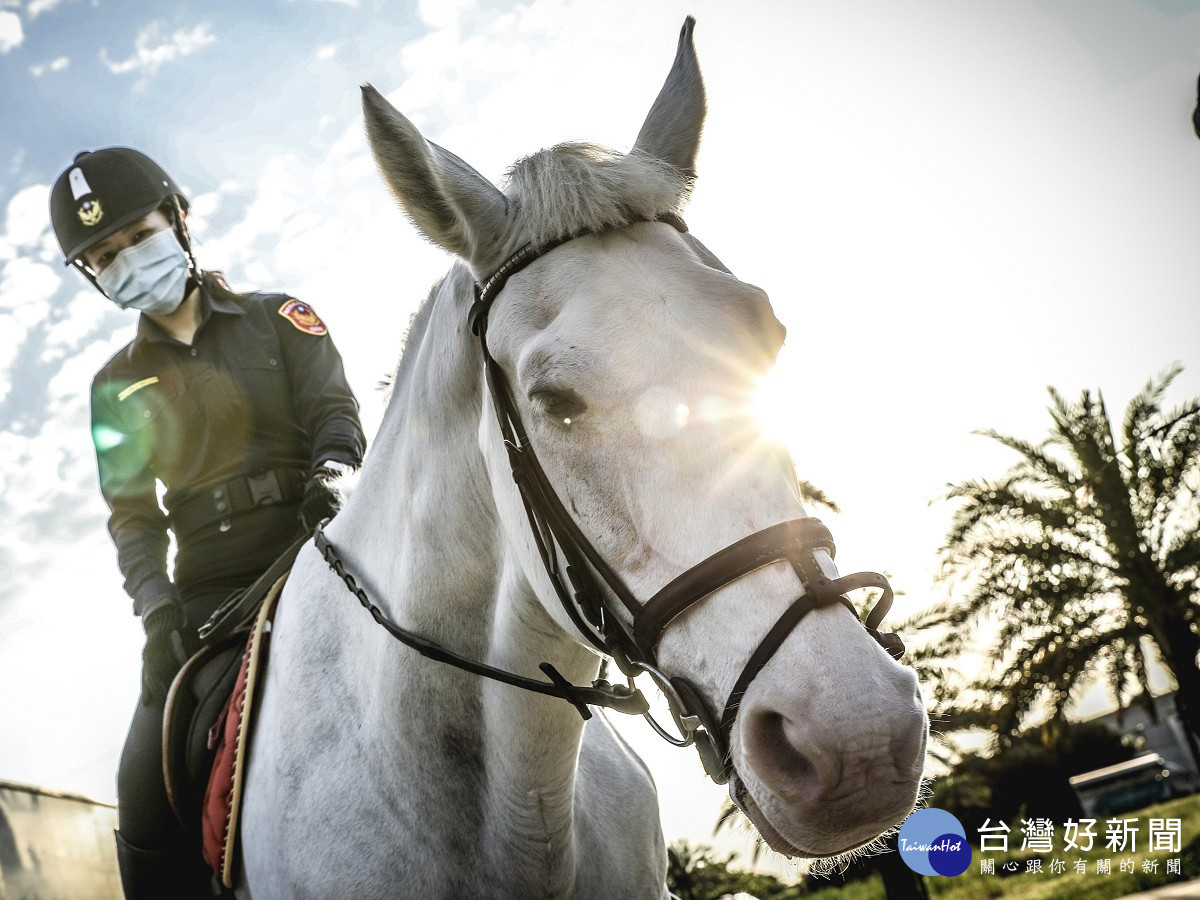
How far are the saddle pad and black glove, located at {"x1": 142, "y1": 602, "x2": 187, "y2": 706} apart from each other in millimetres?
523

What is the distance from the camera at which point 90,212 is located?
13.5 feet

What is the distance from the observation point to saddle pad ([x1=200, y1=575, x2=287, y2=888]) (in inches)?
118

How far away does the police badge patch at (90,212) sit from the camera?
4.11m

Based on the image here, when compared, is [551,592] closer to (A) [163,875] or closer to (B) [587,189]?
(B) [587,189]

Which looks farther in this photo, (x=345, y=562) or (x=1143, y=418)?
(x=1143, y=418)

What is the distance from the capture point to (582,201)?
2.37 metres

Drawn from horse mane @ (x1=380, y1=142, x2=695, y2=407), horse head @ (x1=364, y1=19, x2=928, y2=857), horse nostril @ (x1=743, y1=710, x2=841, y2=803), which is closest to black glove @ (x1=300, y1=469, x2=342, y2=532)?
horse head @ (x1=364, y1=19, x2=928, y2=857)

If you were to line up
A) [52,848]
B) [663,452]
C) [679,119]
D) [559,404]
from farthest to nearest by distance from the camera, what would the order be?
[52,848]
[679,119]
[559,404]
[663,452]

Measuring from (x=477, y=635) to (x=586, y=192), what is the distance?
144 cm

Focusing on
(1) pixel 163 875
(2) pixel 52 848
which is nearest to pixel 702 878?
(2) pixel 52 848

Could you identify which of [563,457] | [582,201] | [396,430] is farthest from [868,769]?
[396,430]

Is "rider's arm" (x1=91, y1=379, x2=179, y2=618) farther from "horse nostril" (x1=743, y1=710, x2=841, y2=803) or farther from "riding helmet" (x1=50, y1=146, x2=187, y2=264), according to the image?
"horse nostril" (x1=743, y1=710, x2=841, y2=803)

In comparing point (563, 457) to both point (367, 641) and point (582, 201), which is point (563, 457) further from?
point (367, 641)

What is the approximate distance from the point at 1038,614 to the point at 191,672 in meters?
15.5
